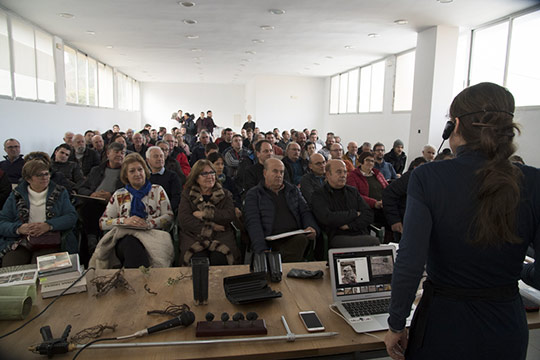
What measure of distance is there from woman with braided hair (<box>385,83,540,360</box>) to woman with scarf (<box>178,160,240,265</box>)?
2075mm

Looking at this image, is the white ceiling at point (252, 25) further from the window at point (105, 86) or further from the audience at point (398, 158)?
the audience at point (398, 158)

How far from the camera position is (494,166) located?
112 cm

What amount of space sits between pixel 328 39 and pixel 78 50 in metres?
7.21

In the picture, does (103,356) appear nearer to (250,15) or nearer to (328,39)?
(250,15)

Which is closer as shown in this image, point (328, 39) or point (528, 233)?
point (528, 233)

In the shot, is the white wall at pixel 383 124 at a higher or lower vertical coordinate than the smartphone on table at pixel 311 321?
higher

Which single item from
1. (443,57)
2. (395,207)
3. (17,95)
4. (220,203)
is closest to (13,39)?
(17,95)

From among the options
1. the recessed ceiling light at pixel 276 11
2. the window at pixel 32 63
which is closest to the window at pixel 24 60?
the window at pixel 32 63

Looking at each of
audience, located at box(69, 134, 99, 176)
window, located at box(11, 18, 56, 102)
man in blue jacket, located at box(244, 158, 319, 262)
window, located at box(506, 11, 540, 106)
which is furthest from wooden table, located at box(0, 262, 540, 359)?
window, located at box(11, 18, 56, 102)

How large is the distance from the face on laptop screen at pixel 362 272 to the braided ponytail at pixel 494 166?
0.71 meters

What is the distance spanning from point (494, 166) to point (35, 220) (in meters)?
3.40

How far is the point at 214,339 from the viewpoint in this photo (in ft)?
4.75

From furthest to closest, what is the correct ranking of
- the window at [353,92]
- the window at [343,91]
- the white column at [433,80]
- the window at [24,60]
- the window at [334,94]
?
the window at [334,94]
the window at [343,91]
the window at [353,92]
the white column at [433,80]
the window at [24,60]

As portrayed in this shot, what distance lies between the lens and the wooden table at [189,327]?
138 centimetres
